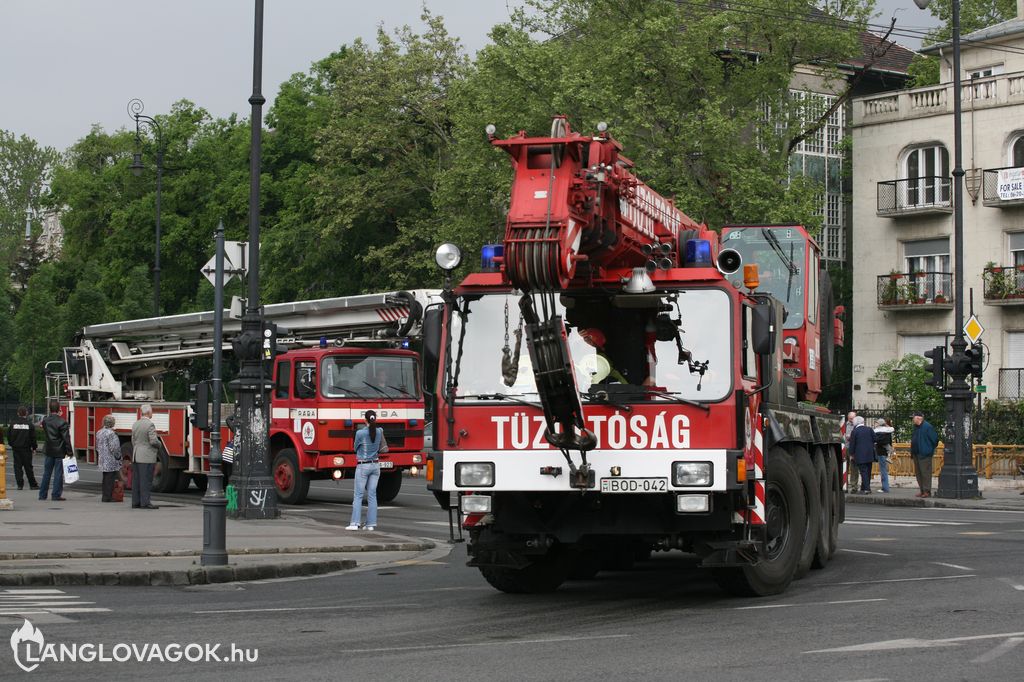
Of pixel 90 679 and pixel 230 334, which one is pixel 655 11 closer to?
pixel 230 334

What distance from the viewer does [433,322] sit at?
41.6 ft

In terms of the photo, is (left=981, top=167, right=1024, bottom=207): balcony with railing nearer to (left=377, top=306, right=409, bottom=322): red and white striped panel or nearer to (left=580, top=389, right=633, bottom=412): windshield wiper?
(left=377, top=306, right=409, bottom=322): red and white striped panel

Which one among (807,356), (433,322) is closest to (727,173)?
(807,356)

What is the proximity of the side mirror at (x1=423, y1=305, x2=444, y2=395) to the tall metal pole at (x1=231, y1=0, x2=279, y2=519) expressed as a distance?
1076 cm

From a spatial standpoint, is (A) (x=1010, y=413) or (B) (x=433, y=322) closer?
(B) (x=433, y=322)

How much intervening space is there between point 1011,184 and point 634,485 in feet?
126

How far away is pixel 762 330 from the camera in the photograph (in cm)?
1232

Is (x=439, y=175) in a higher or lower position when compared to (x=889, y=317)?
higher

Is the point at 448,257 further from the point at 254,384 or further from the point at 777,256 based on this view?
the point at 254,384

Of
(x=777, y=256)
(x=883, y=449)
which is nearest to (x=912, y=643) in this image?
(x=777, y=256)

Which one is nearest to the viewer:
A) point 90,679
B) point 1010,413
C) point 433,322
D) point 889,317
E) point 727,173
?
point 90,679

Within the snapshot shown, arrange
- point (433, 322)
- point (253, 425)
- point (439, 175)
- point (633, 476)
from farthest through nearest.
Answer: point (439, 175) < point (253, 425) < point (433, 322) < point (633, 476)

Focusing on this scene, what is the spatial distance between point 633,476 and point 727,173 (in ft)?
109

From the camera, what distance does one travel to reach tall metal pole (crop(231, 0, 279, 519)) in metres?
23.4
